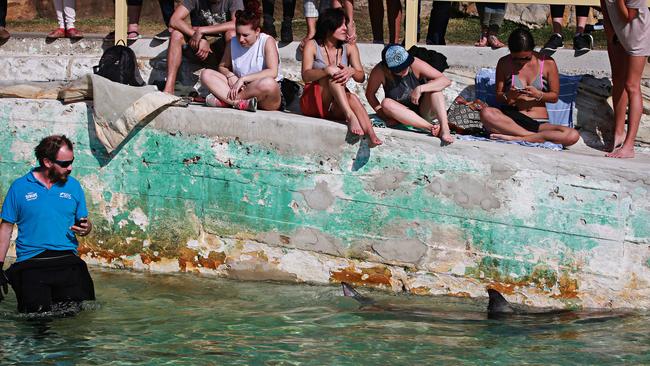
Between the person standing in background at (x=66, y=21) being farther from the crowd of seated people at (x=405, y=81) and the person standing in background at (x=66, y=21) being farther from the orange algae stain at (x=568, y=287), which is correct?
the orange algae stain at (x=568, y=287)

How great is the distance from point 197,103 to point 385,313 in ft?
8.67

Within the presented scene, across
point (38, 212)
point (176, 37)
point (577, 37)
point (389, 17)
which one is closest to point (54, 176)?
point (38, 212)

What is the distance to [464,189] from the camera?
784cm

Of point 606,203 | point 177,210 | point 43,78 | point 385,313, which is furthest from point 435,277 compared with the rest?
point 43,78

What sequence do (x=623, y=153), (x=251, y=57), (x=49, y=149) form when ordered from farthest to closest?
1. (x=251, y=57)
2. (x=623, y=153)
3. (x=49, y=149)

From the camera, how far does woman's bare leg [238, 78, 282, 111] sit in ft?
28.4

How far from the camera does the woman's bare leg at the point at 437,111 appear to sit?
25.9 feet

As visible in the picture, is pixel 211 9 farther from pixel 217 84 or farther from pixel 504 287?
pixel 504 287

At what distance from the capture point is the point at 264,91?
866 centimetres

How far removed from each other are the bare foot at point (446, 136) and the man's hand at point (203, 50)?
2774mm

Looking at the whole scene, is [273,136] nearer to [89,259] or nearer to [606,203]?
[89,259]

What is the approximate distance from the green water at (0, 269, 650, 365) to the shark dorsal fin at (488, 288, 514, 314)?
3.8 inches

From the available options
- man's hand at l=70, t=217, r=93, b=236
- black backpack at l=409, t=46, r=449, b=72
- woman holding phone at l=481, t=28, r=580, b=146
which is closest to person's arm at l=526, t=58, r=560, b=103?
woman holding phone at l=481, t=28, r=580, b=146

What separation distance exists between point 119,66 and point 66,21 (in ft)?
5.27
